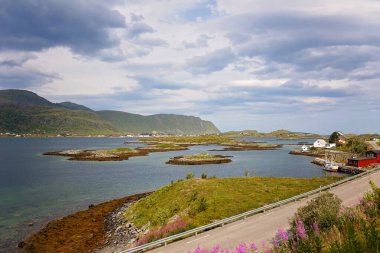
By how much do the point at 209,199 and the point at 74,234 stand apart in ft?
54.7

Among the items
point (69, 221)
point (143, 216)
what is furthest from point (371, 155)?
point (69, 221)

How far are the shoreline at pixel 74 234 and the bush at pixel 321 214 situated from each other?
2248cm

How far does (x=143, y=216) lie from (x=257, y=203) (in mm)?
14619

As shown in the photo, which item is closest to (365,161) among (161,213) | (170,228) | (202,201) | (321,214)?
(202,201)

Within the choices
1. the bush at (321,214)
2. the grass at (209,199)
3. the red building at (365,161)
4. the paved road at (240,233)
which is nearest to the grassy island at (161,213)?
the grass at (209,199)

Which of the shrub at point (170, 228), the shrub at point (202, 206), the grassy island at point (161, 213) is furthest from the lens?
the shrub at point (202, 206)

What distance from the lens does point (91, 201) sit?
56.4m

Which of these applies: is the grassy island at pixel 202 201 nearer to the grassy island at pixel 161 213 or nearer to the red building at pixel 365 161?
the grassy island at pixel 161 213

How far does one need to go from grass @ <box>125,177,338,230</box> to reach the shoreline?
4.20 m

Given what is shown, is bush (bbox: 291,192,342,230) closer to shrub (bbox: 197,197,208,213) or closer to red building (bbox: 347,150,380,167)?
shrub (bbox: 197,197,208,213)

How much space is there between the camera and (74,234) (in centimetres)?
3756

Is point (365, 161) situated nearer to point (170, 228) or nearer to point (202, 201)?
point (202, 201)

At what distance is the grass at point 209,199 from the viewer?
1423 inches

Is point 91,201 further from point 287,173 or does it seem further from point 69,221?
point 287,173
